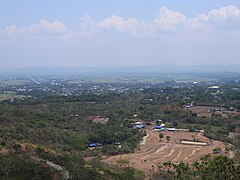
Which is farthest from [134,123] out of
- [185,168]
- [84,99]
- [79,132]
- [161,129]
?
[185,168]

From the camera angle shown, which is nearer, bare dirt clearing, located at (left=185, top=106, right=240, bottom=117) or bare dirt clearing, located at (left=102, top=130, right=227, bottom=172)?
bare dirt clearing, located at (left=102, top=130, right=227, bottom=172)

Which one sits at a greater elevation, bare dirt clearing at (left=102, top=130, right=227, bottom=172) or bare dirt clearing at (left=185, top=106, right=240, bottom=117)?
bare dirt clearing at (left=185, top=106, right=240, bottom=117)

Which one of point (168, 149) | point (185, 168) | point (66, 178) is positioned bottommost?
point (168, 149)

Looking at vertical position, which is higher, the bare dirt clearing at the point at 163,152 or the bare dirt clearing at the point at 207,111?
the bare dirt clearing at the point at 207,111

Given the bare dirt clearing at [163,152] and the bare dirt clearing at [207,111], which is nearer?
A: the bare dirt clearing at [163,152]

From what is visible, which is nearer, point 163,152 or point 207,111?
point 163,152

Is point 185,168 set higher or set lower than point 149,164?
higher

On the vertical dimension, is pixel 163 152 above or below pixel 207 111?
below

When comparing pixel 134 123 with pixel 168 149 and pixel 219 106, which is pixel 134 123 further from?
pixel 219 106
